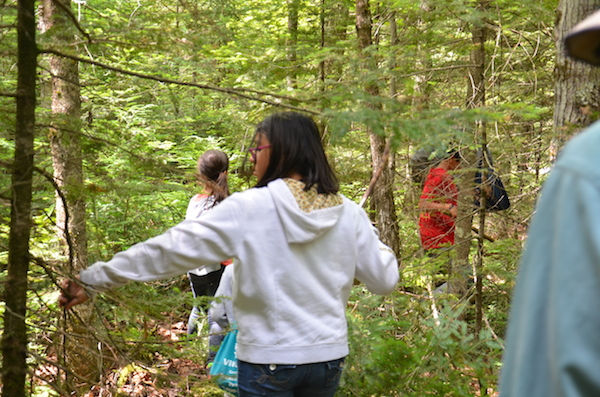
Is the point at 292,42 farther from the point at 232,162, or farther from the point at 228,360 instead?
the point at 228,360

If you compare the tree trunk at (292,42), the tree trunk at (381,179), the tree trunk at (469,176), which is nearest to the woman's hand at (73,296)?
the tree trunk at (469,176)

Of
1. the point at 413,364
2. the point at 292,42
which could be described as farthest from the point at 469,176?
the point at 292,42

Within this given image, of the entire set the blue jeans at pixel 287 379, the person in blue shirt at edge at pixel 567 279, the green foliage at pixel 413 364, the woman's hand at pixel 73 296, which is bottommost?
the green foliage at pixel 413 364

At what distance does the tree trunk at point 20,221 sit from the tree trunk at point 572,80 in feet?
11.4

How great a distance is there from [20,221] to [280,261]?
118 centimetres

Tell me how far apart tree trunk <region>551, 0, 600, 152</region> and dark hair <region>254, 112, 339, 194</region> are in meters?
2.28

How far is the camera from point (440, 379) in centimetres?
388

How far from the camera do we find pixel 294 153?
→ 2.60 meters

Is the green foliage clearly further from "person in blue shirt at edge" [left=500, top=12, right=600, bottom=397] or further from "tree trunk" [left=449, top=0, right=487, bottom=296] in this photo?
"person in blue shirt at edge" [left=500, top=12, right=600, bottom=397]

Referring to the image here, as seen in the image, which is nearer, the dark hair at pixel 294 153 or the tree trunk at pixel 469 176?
the dark hair at pixel 294 153

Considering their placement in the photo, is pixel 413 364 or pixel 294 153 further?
pixel 413 364

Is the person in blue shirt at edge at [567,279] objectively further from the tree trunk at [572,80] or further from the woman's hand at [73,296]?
the tree trunk at [572,80]

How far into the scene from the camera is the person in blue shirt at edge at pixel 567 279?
713mm

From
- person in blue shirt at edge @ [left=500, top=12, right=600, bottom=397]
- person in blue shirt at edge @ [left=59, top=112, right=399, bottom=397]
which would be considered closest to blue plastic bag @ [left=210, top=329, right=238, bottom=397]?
person in blue shirt at edge @ [left=59, top=112, right=399, bottom=397]
